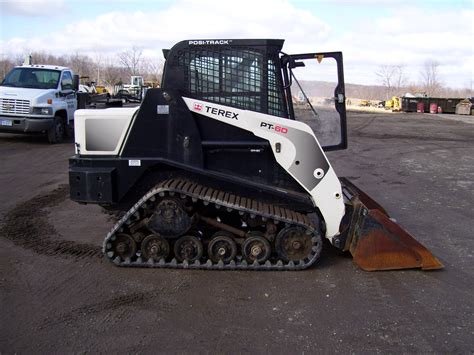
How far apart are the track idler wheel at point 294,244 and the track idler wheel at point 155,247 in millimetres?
1200

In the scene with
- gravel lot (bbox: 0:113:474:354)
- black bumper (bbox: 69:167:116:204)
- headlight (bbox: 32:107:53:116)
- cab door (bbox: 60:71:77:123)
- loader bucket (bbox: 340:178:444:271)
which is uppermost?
cab door (bbox: 60:71:77:123)

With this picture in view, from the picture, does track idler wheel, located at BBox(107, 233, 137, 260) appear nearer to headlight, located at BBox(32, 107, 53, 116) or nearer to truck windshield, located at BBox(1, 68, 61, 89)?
headlight, located at BBox(32, 107, 53, 116)

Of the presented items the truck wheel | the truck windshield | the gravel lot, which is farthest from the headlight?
the gravel lot

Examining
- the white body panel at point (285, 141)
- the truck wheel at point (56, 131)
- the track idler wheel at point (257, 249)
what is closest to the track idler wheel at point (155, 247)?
the track idler wheel at point (257, 249)

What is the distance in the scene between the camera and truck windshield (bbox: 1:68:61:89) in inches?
567

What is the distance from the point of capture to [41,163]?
11578 millimetres

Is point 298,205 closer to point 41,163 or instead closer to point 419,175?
point 419,175

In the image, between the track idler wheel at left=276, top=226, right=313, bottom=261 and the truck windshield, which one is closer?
the track idler wheel at left=276, top=226, right=313, bottom=261

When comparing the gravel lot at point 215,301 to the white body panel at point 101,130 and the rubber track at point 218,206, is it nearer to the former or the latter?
the rubber track at point 218,206

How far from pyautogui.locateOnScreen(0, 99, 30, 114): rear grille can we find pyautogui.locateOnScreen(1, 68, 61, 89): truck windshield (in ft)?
2.60

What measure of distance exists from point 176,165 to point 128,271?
4.00 ft

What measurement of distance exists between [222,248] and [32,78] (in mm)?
11719

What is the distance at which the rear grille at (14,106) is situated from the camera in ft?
44.7

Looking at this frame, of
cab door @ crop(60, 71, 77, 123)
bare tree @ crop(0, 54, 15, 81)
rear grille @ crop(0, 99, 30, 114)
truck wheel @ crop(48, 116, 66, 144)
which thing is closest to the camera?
rear grille @ crop(0, 99, 30, 114)
